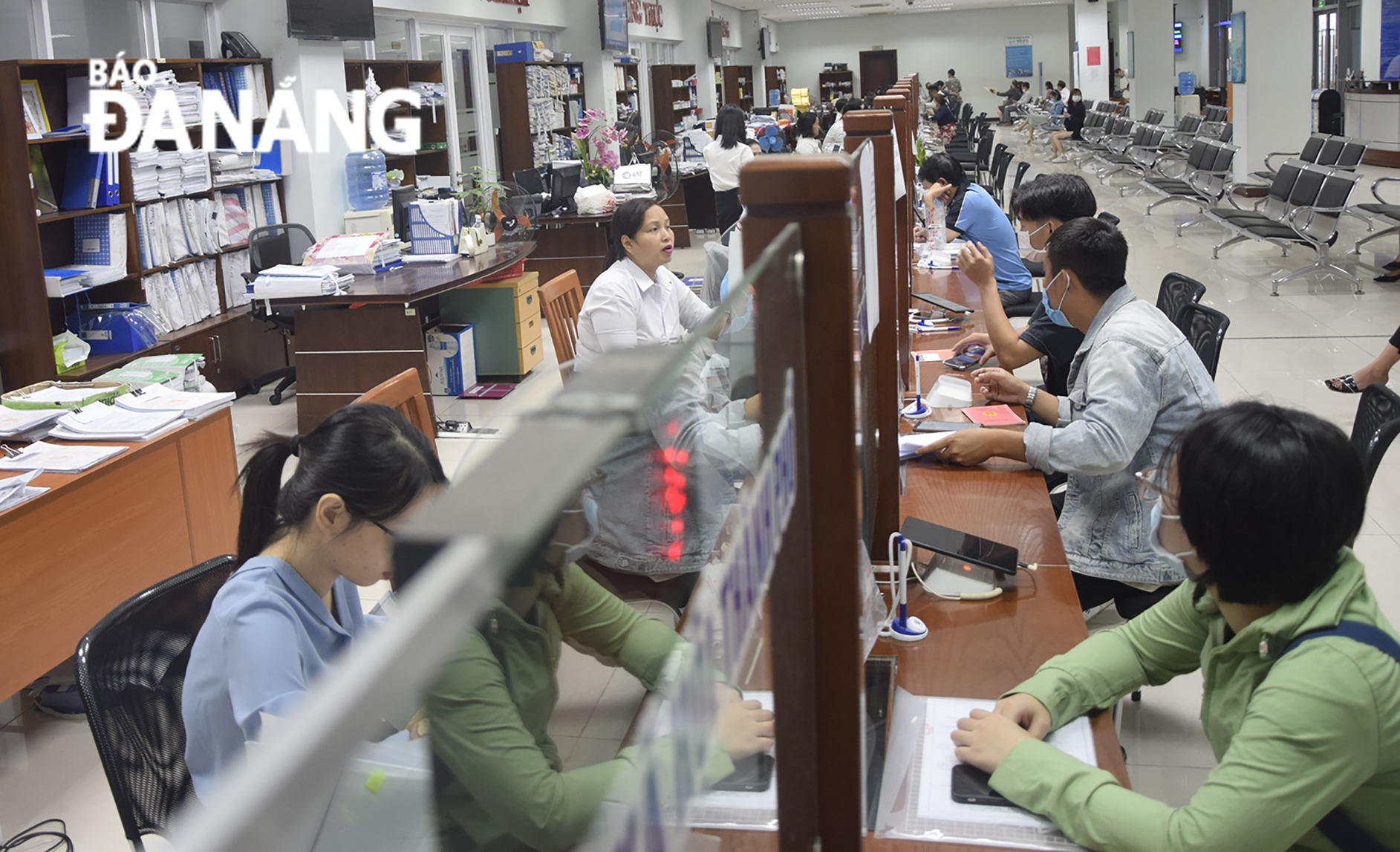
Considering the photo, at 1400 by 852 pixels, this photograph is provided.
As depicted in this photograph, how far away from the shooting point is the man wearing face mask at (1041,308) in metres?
3.48

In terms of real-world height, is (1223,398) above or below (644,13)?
below

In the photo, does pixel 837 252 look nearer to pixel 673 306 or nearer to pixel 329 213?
pixel 673 306

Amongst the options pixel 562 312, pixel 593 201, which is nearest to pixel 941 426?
pixel 562 312

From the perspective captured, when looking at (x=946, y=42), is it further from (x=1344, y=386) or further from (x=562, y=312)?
(x=562, y=312)

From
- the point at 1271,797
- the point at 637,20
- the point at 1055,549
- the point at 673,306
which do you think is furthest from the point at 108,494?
the point at 637,20

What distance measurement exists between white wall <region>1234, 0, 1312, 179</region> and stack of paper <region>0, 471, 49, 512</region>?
39.0ft

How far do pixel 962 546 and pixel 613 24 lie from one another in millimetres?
11493

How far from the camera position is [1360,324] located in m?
6.71

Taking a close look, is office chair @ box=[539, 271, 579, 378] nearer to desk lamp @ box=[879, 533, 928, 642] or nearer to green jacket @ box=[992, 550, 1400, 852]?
desk lamp @ box=[879, 533, 928, 642]

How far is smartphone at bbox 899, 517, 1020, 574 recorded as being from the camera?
2.02 meters

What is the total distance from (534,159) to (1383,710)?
1020 cm

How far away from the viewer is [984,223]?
564cm

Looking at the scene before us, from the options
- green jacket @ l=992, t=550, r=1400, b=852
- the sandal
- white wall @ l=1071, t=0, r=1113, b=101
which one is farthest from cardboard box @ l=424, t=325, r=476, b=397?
white wall @ l=1071, t=0, r=1113, b=101

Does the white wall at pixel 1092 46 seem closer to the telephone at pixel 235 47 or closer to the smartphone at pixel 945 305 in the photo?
the telephone at pixel 235 47
